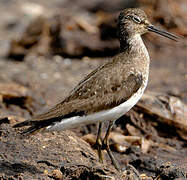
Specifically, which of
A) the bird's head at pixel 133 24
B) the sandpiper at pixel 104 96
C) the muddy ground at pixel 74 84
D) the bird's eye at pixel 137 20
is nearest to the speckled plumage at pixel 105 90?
the sandpiper at pixel 104 96

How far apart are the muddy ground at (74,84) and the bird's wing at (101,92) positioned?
63cm

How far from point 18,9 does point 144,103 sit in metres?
11.4

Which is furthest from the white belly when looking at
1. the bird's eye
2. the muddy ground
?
the bird's eye

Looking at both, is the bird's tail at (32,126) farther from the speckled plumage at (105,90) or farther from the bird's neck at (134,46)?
the bird's neck at (134,46)

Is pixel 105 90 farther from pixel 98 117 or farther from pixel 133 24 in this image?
pixel 133 24

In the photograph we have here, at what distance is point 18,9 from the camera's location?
19.0m

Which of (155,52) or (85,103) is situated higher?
(85,103)

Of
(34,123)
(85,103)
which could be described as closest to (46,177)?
(34,123)

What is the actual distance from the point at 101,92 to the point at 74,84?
5197 millimetres

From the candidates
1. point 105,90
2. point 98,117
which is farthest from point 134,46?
point 98,117

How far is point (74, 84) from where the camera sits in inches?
460

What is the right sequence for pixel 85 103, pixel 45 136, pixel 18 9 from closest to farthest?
pixel 85 103 → pixel 45 136 → pixel 18 9

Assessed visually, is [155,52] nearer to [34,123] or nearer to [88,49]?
[88,49]

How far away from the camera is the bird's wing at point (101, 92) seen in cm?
630
